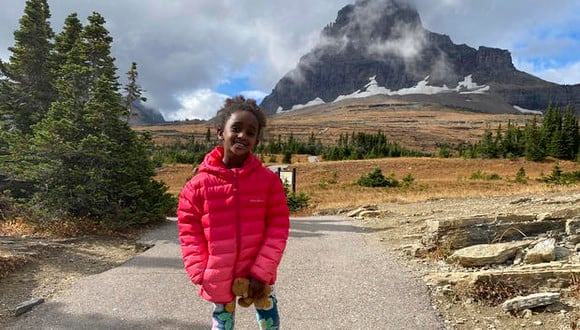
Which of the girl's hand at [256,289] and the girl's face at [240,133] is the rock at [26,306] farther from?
the girl's face at [240,133]

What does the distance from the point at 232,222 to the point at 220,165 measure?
0.46 m

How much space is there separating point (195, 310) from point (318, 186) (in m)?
28.1

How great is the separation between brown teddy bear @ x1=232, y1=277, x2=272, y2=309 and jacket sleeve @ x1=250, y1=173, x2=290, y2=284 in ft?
0.24

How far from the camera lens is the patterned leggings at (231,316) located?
309 cm

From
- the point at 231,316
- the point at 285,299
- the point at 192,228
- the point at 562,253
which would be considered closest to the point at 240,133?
the point at 192,228

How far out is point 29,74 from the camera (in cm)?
1573

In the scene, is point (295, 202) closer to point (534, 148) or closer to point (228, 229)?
point (228, 229)

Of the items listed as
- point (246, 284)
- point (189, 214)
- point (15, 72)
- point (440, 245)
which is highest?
point (15, 72)

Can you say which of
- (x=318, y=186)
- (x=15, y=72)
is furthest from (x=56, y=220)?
(x=318, y=186)

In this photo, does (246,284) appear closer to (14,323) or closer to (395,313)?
(395,313)

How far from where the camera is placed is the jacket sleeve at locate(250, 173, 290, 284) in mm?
2961

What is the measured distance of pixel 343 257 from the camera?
8.09 metres

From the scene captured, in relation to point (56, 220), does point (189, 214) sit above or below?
above

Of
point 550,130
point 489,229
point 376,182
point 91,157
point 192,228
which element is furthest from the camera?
point 550,130
